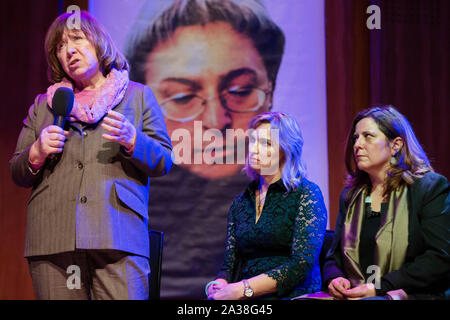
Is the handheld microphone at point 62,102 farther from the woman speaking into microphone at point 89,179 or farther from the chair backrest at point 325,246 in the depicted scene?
the chair backrest at point 325,246

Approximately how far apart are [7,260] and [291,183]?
2.21 m

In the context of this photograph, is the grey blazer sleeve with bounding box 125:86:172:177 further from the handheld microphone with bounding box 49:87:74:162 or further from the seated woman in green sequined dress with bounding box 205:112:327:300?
the seated woman in green sequined dress with bounding box 205:112:327:300

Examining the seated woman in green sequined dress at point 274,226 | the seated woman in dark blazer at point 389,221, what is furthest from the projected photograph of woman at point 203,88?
the seated woman in dark blazer at point 389,221

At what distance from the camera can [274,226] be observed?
261 centimetres

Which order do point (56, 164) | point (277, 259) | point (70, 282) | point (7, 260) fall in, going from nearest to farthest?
point (70, 282) → point (56, 164) → point (277, 259) → point (7, 260)

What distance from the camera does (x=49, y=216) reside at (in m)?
2.12

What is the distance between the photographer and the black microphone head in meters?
2.11

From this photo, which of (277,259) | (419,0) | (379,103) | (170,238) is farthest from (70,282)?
(419,0)

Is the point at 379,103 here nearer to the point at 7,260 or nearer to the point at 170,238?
the point at 170,238

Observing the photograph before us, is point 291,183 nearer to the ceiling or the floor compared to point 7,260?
nearer to the ceiling

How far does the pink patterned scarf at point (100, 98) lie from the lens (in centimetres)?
220

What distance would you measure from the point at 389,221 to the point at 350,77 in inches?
68.2

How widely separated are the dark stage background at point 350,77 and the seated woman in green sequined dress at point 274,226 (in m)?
1.19
